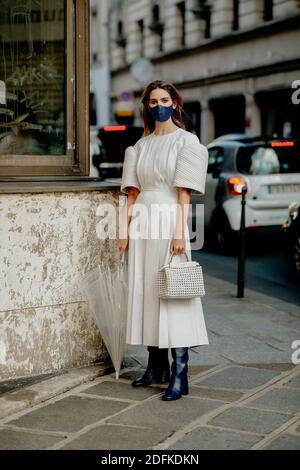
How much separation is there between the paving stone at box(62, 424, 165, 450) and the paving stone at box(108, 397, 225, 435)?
89mm

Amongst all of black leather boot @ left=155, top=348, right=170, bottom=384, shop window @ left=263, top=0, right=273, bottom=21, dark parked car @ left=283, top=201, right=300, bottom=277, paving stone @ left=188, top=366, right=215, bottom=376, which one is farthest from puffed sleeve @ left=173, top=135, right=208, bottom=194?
shop window @ left=263, top=0, right=273, bottom=21

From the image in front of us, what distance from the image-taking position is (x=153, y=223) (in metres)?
4.92

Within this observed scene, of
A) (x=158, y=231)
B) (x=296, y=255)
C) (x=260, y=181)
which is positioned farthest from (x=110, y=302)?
(x=260, y=181)

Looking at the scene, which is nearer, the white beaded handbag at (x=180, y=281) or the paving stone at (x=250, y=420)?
the paving stone at (x=250, y=420)

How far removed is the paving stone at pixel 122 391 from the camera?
4941 millimetres

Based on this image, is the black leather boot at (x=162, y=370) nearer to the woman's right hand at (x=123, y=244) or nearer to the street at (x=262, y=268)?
the woman's right hand at (x=123, y=244)

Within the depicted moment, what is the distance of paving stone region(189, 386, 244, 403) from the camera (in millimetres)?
4891

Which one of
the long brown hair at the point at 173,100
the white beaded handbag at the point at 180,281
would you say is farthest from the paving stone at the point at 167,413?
the long brown hair at the point at 173,100

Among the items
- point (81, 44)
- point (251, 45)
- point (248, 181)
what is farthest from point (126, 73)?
point (81, 44)

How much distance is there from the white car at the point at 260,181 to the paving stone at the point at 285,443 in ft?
24.2

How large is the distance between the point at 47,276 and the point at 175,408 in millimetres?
1236

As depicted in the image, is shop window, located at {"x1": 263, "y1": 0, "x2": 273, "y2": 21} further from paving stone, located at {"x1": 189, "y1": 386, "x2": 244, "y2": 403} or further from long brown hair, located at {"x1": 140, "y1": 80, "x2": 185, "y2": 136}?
paving stone, located at {"x1": 189, "y1": 386, "x2": 244, "y2": 403}
